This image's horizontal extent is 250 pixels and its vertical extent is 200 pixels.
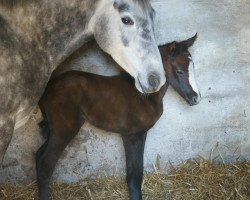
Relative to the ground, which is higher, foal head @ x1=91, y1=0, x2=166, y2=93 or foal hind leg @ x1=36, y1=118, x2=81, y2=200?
foal head @ x1=91, y1=0, x2=166, y2=93

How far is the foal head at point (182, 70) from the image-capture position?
3.29 m

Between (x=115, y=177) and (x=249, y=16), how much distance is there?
69.6 inches

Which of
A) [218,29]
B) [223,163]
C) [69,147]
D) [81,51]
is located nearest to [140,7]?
[81,51]

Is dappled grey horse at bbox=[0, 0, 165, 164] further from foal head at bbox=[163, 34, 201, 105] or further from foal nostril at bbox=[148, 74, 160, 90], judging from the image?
foal head at bbox=[163, 34, 201, 105]

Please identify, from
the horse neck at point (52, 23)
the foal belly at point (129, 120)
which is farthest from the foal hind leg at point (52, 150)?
the horse neck at point (52, 23)

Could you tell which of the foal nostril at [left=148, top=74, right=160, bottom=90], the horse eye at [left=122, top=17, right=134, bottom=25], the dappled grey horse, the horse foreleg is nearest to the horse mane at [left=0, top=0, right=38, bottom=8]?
the dappled grey horse

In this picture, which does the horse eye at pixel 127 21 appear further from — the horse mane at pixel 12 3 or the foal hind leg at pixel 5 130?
the foal hind leg at pixel 5 130

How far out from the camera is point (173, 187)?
363 centimetres

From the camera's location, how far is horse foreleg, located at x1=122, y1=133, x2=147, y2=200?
331 centimetres

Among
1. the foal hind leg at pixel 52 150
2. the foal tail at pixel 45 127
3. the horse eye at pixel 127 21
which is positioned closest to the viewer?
the horse eye at pixel 127 21

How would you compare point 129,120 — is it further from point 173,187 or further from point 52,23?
point 52,23

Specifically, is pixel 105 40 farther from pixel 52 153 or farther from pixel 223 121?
pixel 223 121

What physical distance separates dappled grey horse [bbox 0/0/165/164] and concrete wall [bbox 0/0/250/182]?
87 centimetres

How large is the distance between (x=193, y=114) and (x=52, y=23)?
1.60m
